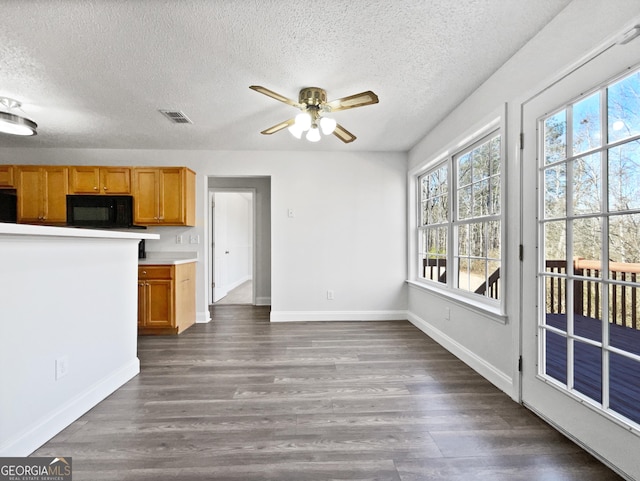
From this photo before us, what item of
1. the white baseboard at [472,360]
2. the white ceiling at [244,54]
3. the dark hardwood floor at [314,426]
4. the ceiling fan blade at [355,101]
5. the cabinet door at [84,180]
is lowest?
the dark hardwood floor at [314,426]

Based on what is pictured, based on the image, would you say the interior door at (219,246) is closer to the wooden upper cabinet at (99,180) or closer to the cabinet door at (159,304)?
the wooden upper cabinet at (99,180)

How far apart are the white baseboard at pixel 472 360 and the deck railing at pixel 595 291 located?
0.65 meters

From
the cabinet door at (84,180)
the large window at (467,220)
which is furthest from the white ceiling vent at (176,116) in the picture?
the large window at (467,220)

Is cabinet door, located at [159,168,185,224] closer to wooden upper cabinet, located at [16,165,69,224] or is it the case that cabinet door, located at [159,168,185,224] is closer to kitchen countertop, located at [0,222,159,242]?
wooden upper cabinet, located at [16,165,69,224]

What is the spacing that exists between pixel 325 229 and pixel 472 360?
2.37 m

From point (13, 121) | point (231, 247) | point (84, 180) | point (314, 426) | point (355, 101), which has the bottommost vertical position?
point (314, 426)

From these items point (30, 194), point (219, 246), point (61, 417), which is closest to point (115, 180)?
point (30, 194)

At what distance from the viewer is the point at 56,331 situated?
1663 mm

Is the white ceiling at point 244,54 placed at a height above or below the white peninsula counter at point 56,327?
above

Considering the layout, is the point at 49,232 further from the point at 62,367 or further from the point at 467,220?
the point at 467,220

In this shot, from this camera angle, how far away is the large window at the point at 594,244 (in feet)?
4.43

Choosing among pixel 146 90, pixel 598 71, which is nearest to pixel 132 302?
pixel 146 90

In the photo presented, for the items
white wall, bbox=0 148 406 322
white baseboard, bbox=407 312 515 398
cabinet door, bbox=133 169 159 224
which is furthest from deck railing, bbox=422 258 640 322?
cabinet door, bbox=133 169 159 224

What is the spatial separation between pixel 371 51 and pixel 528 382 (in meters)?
2.43
